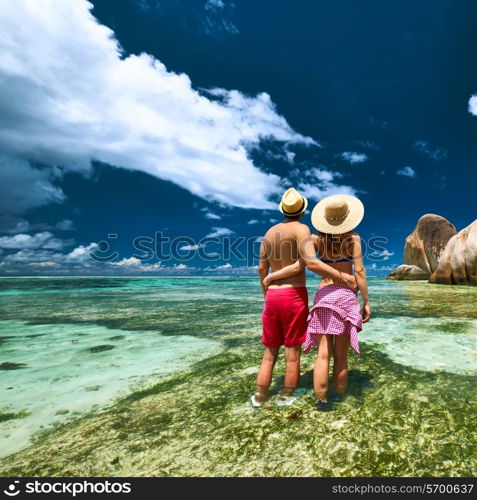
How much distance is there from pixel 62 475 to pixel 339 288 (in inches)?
117

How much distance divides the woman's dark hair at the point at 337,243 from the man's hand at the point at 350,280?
23cm

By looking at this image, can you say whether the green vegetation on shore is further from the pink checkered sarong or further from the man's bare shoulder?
the man's bare shoulder

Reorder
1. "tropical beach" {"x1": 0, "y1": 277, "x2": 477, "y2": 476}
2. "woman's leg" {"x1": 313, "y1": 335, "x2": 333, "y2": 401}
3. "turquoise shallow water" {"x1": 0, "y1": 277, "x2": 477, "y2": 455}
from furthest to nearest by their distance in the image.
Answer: "turquoise shallow water" {"x1": 0, "y1": 277, "x2": 477, "y2": 455} → "woman's leg" {"x1": 313, "y1": 335, "x2": 333, "y2": 401} → "tropical beach" {"x1": 0, "y1": 277, "x2": 477, "y2": 476}

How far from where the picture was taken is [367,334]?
6609mm

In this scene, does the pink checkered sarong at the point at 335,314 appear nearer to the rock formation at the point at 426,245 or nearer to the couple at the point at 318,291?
the couple at the point at 318,291

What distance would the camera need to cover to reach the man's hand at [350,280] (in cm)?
304

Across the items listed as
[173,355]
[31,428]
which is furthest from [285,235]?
[173,355]

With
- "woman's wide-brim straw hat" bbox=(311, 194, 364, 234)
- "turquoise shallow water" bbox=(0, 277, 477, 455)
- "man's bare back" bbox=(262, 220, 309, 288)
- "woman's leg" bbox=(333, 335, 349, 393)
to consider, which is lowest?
"turquoise shallow water" bbox=(0, 277, 477, 455)

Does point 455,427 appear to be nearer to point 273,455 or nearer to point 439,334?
point 273,455

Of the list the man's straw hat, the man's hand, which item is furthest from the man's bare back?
the man's hand

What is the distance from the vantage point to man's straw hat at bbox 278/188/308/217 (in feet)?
10.5

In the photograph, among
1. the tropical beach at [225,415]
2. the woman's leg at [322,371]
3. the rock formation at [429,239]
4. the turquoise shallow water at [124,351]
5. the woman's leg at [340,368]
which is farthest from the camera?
the rock formation at [429,239]

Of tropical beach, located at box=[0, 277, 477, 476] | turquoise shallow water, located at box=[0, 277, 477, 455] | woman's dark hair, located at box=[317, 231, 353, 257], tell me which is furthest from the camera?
turquoise shallow water, located at box=[0, 277, 477, 455]

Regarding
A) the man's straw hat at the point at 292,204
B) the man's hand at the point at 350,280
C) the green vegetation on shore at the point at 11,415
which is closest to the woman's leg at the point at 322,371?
the man's hand at the point at 350,280
